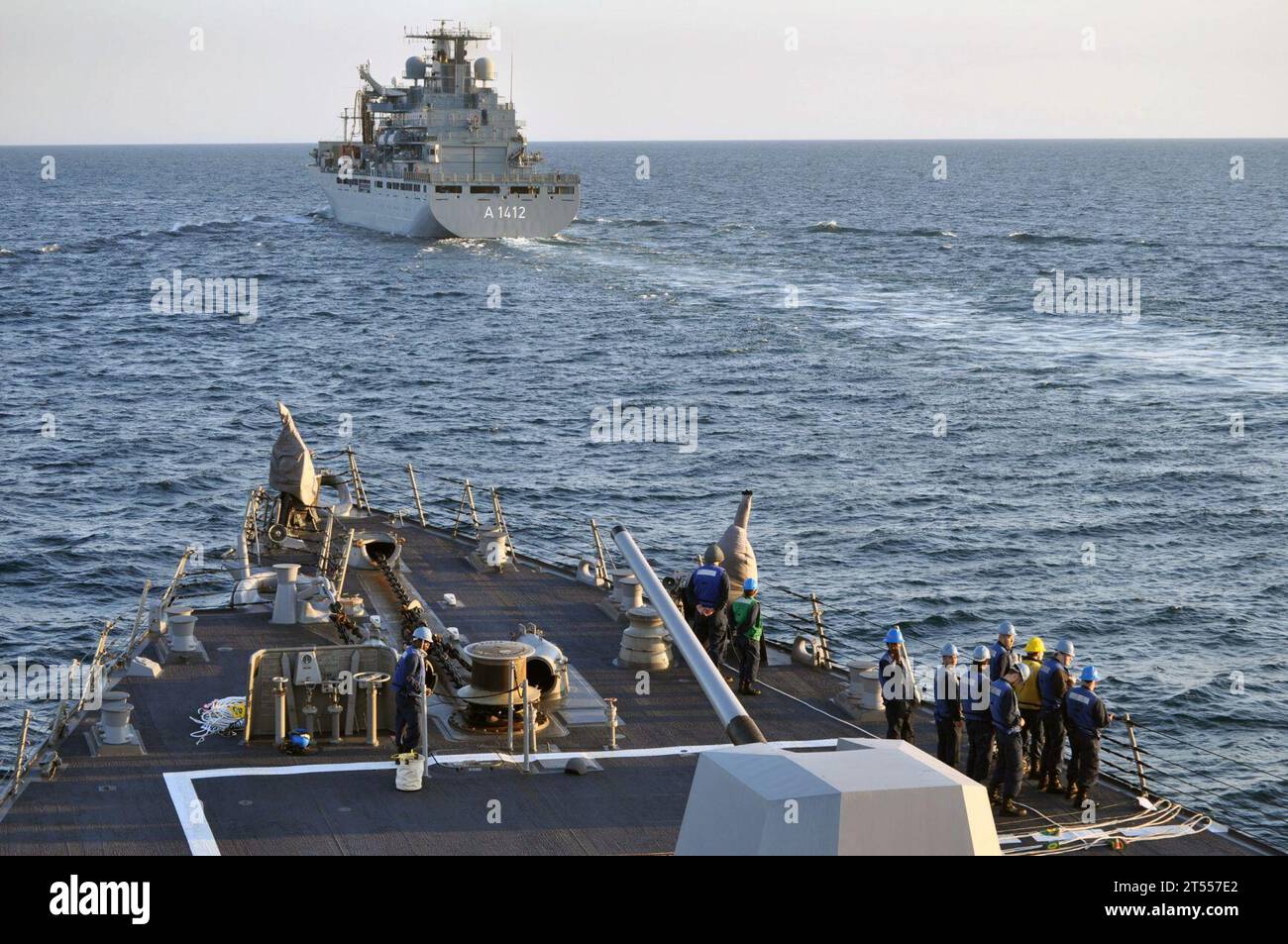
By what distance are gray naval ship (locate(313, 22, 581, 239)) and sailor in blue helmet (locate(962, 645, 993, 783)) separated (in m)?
123

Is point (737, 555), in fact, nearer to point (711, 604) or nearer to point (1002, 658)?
point (711, 604)

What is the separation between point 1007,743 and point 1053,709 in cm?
90

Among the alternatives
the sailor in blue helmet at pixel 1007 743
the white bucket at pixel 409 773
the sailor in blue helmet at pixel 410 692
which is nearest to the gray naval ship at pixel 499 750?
the white bucket at pixel 409 773

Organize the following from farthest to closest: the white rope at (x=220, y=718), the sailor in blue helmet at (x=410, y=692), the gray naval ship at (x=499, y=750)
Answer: the white rope at (x=220, y=718)
the sailor in blue helmet at (x=410, y=692)
the gray naval ship at (x=499, y=750)

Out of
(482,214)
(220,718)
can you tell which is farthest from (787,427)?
(482,214)

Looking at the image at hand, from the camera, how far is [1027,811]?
1691 centimetres

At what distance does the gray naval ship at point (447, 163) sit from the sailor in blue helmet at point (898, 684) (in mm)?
121718

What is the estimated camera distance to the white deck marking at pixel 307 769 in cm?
1627

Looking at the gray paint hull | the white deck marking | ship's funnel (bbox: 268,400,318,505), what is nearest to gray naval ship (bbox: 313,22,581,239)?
the gray paint hull

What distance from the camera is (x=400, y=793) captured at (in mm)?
17047

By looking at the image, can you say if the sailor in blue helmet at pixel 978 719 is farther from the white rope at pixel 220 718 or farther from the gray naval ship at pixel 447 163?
the gray naval ship at pixel 447 163

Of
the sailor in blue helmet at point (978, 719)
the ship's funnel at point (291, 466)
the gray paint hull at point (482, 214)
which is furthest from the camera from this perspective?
the gray paint hull at point (482, 214)

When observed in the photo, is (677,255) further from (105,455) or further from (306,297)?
(105,455)
